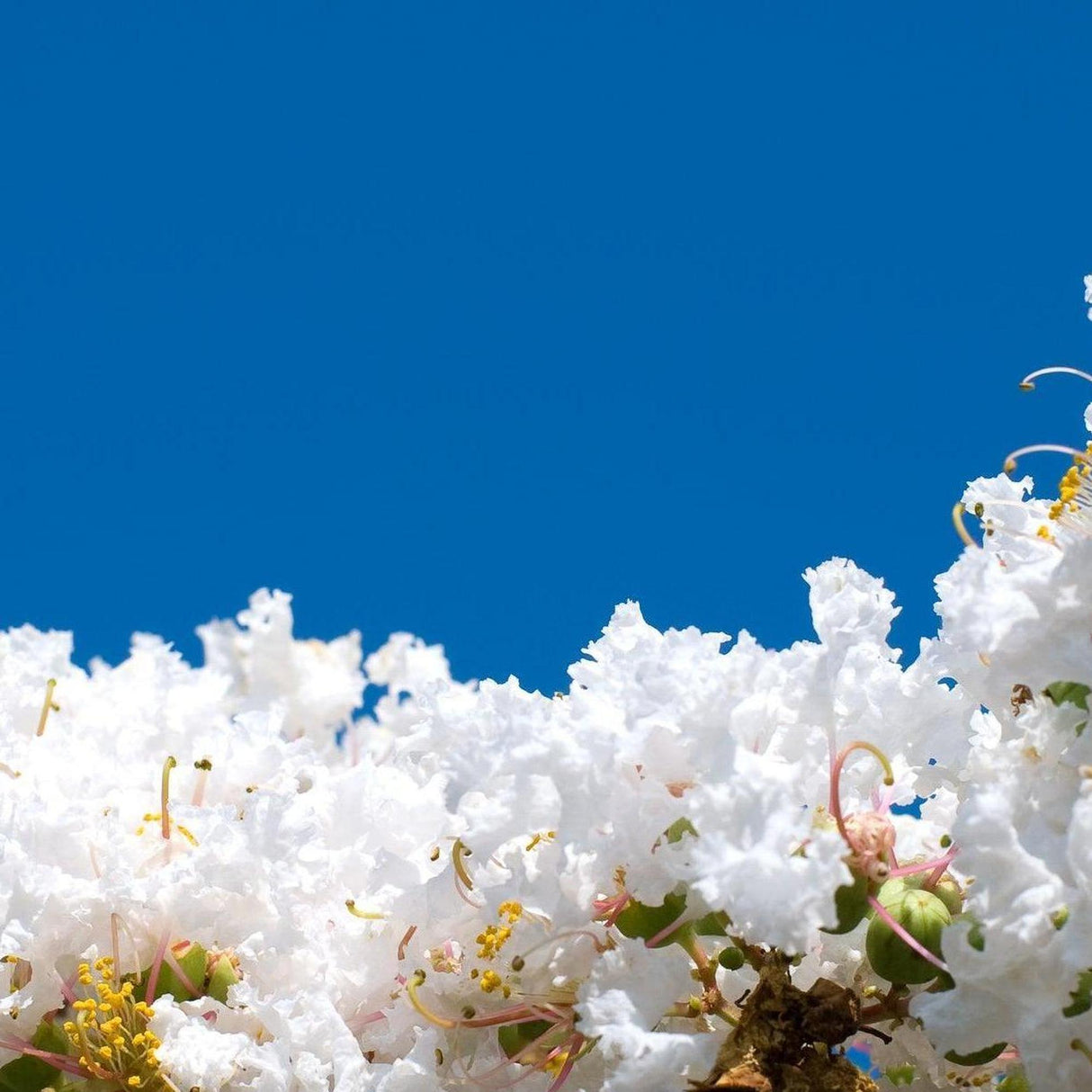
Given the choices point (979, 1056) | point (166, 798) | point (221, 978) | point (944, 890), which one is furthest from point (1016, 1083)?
point (166, 798)

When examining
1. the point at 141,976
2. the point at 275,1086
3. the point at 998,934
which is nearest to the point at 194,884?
the point at 141,976

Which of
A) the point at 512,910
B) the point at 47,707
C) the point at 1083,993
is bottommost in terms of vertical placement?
the point at 1083,993

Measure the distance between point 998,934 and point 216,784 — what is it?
4.47 feet

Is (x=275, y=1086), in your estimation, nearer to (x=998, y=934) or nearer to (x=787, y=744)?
(x=787, y=744)

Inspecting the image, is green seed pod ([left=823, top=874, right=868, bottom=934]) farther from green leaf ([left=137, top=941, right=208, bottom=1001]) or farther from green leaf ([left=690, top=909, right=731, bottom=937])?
green leaf ([left=137, top=941, right=208, bottom=1001])

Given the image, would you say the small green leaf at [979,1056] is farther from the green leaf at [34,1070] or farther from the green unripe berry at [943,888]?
the green leaf at [34,1070]

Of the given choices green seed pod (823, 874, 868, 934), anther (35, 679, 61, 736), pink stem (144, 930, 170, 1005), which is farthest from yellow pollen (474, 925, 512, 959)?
anther (35, 679, 61, 736)

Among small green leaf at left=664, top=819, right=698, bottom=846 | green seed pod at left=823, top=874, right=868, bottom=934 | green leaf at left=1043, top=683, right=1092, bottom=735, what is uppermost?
green leaf at left=1043, top=683, right=1092, bottom=735

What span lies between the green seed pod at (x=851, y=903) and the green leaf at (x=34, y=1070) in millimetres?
1118

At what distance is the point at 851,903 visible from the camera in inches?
67.9

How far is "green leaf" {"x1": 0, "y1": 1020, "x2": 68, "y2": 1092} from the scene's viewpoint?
82.0 inches

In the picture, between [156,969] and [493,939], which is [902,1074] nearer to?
[493,939]

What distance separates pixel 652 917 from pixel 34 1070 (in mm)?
951

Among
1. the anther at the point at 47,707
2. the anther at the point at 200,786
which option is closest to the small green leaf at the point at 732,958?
the anther at the point at 200,786
